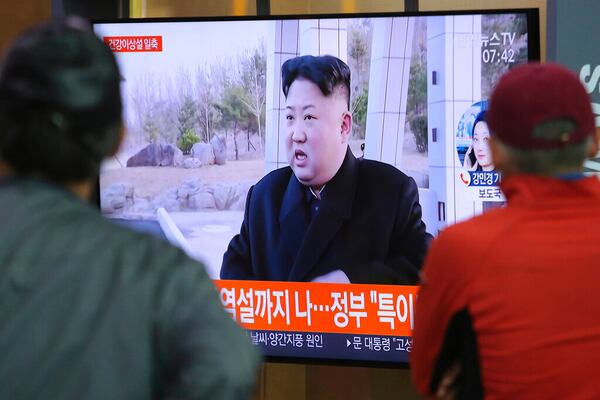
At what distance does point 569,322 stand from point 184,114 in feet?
6.32

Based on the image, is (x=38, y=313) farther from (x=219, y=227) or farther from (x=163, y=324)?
(x=219, y=227)

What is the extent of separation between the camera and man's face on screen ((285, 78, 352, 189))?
2.75 m

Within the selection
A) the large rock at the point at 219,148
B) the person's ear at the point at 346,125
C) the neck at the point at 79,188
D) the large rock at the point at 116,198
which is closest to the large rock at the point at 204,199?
the large rock at the point at 219,148

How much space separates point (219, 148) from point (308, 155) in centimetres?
33

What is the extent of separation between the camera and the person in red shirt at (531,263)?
3.90 ft

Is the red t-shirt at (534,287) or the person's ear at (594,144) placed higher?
the person's ear at (594,144)

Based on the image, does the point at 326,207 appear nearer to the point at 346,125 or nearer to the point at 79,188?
the point at 346,125

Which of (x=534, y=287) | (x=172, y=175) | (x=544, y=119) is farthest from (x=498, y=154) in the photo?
(x=172, y=175)

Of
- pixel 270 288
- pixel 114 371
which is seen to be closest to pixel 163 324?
pixel 114 371

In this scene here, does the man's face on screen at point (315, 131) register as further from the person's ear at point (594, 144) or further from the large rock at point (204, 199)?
the person's ear at point (594, 144)

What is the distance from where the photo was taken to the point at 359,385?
10.4 ft
